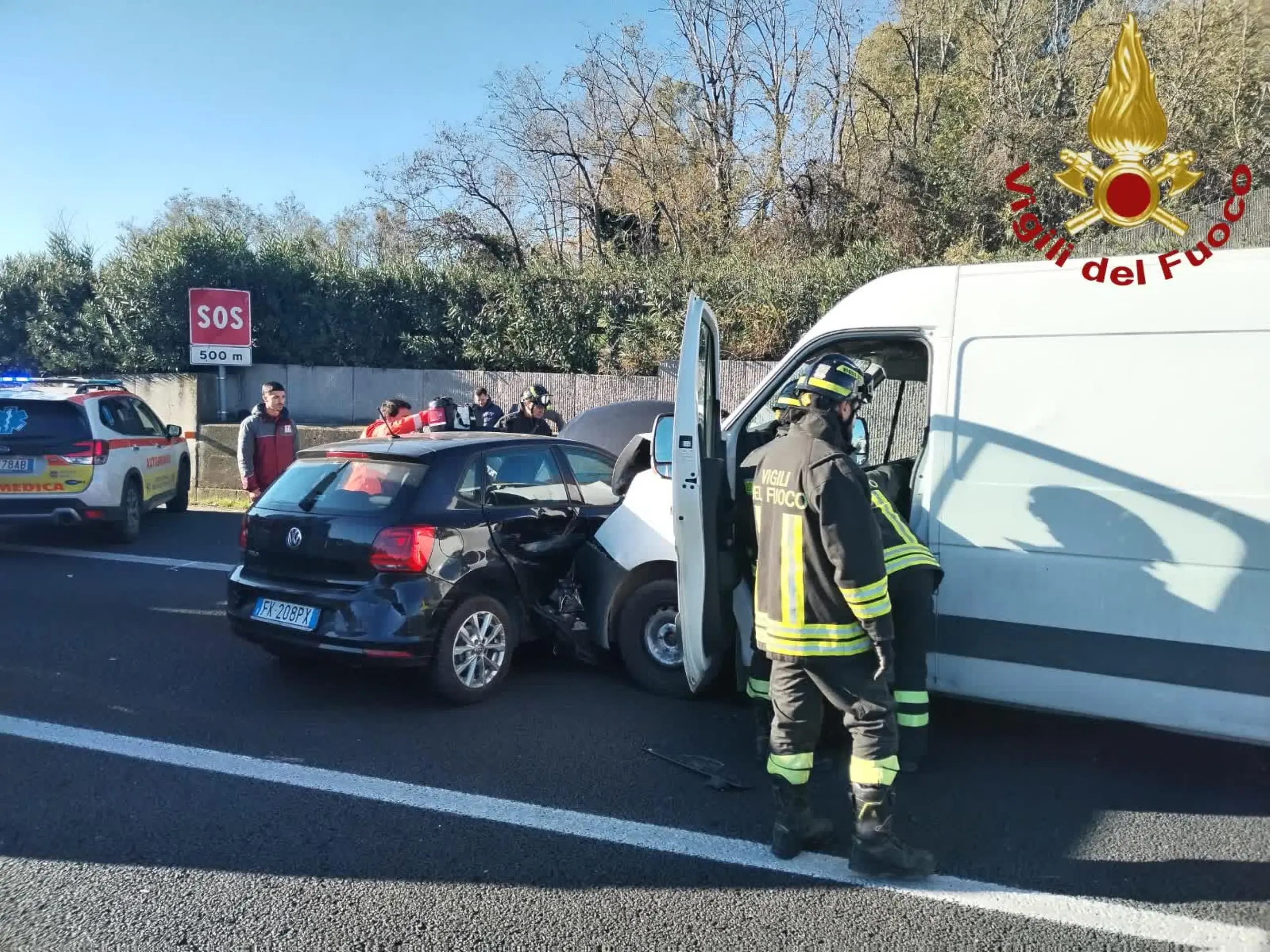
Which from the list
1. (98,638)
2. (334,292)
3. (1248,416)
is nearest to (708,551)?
(1248,416)

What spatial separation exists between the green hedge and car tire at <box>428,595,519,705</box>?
1026cm

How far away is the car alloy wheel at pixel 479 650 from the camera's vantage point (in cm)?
555

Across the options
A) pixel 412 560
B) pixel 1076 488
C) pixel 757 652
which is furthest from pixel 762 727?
pixel 412 560

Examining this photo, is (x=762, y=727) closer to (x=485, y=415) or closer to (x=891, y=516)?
(x=891, y=516)

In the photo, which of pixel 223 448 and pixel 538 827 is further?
pixel 223 448

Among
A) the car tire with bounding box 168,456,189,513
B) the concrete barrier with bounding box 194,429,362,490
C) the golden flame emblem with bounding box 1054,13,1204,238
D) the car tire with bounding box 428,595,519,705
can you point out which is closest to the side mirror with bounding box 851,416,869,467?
the car tire with bounding box 428,595,519,705

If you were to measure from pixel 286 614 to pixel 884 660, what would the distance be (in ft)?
11.4

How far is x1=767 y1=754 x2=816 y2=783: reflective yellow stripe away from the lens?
371 cm

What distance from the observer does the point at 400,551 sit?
5.36 m

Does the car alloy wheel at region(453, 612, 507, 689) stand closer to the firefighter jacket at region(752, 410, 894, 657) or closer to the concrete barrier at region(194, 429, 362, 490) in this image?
the firefighter jacket at region(752, 410, 894, 657)

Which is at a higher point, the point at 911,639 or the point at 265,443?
the point at 265,443

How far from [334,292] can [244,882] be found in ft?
50.8

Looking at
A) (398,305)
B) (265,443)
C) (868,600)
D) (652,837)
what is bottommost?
(652,837)

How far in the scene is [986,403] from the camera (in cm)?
459
